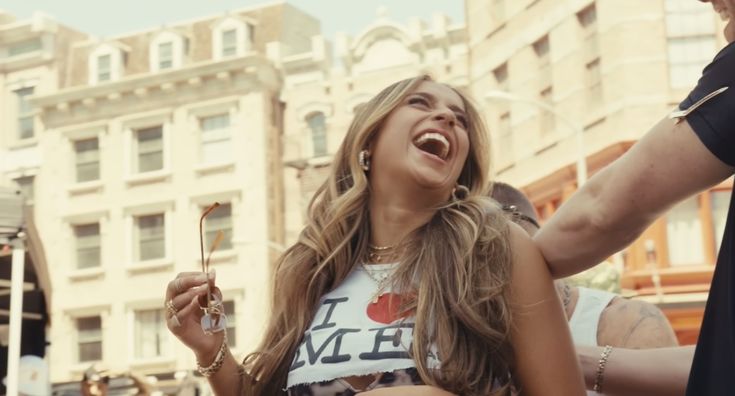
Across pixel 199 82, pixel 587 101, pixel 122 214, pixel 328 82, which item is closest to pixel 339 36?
pixel 328 82

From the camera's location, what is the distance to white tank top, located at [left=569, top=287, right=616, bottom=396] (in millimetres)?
3652

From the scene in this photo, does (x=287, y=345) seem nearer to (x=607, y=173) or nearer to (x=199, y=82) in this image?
(x=607, y=173)

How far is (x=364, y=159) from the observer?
3.08 meters

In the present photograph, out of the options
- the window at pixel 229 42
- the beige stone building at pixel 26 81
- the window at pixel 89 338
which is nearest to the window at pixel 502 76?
the window at pixel 229 42

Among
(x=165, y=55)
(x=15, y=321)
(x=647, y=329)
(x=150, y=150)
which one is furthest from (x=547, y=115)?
(x=647, y=329)

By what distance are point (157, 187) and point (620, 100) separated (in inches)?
681

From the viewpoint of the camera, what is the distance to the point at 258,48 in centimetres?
4078

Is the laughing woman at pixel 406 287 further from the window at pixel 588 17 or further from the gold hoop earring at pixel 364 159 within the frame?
the window at pixel 588 17

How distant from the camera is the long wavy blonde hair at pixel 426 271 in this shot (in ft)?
8.61

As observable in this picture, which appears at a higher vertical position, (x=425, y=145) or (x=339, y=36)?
(x=339, y=36)

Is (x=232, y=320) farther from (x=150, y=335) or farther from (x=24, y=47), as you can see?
(x=24, y=47)

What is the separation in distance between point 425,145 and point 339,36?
36.6m

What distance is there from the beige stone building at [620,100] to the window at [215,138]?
11526 millimetres

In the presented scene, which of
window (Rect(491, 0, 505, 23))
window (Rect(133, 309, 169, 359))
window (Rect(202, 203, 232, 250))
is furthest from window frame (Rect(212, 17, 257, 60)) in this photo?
window (Rect(491, 0, 505, 23))
